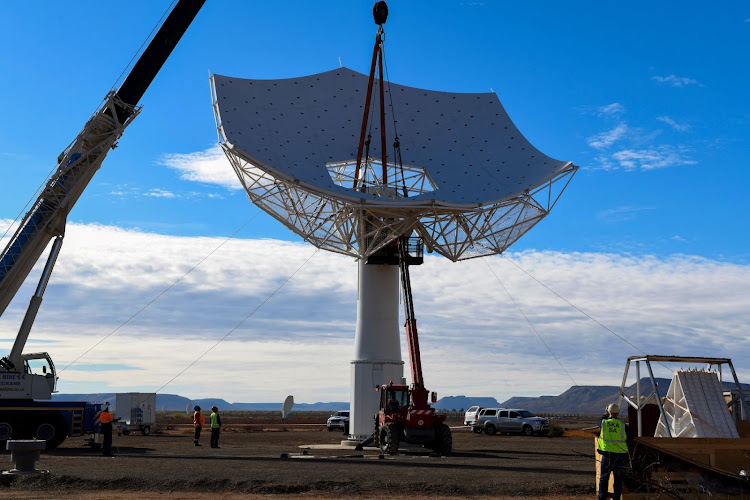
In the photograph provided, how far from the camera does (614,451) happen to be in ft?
43.4

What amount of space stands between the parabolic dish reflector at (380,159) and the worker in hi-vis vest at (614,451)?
1641 centimetres

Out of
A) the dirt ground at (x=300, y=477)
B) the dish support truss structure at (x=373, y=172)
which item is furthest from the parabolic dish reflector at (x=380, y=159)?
the dirt ground at (x=300, y=477)

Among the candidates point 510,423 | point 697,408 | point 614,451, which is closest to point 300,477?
point 614,451

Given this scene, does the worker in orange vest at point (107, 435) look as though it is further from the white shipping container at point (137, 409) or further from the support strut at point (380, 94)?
the white shipping container at point (137, 409)

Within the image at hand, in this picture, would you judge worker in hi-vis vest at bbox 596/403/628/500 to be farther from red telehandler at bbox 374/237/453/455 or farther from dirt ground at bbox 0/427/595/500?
red telehandler at bbox 374/237/453/455

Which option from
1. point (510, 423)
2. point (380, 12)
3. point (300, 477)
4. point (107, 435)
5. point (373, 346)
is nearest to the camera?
point (300, 477)

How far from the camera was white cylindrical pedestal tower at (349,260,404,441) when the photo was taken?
1321 inches

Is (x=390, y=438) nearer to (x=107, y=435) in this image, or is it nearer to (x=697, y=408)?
(x=107, y=435)

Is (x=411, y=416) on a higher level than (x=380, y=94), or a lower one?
lower

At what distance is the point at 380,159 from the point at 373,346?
7.98 metres

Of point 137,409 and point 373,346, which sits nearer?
point 373,346

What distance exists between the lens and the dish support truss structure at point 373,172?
Result: 2991 centimetres

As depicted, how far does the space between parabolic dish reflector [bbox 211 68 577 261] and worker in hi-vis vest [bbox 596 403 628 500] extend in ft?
53.9

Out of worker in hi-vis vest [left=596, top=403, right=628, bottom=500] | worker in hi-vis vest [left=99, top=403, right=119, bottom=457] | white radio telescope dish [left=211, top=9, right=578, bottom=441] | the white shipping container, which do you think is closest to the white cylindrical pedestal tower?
white radio telescope dish [left=211, top=9, right=578, bottom=441]
